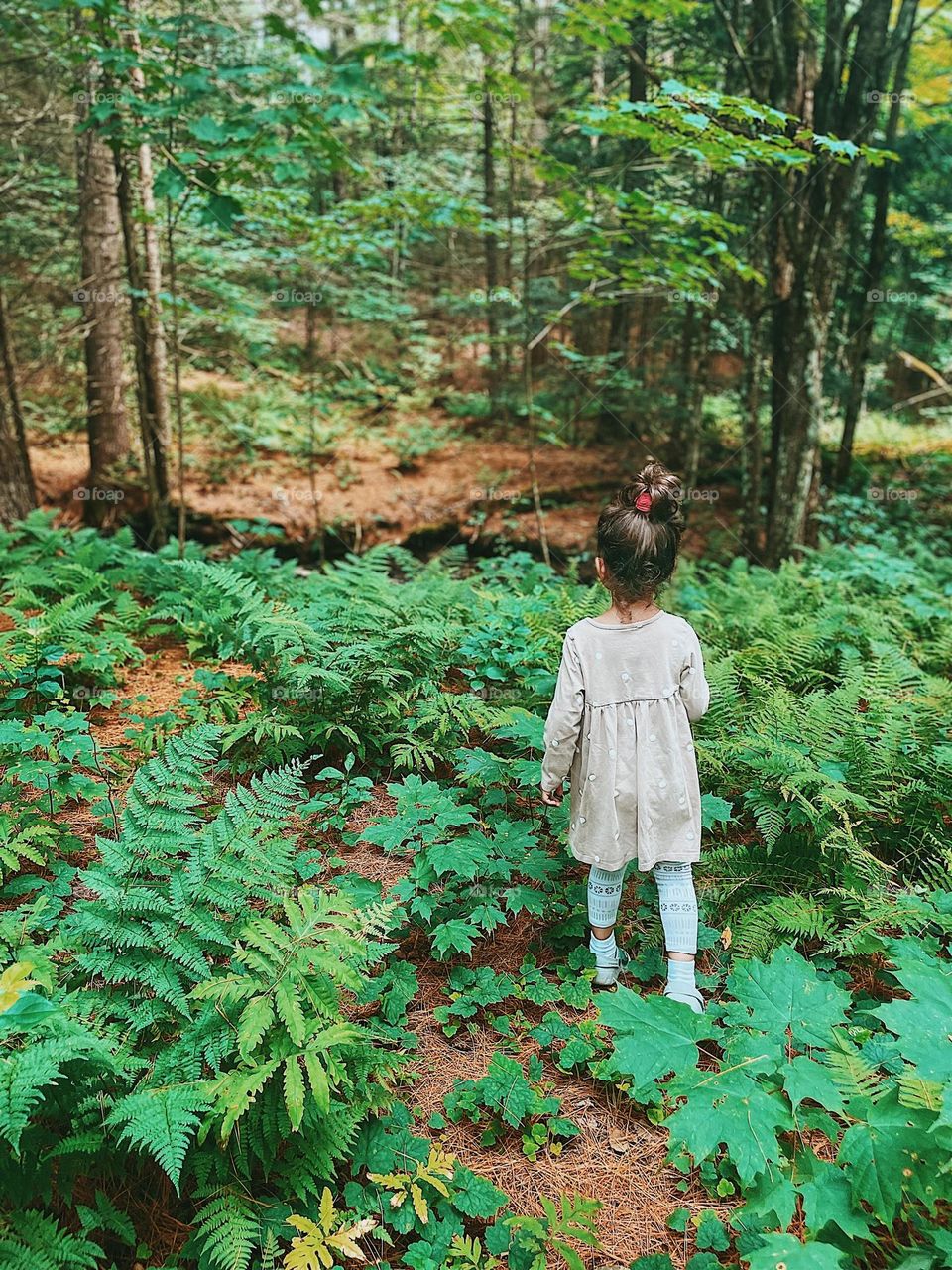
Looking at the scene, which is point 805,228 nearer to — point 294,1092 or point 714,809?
point 714,809

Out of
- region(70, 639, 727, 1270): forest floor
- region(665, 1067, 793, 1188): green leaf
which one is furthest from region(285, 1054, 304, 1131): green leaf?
region(665, 1067, 793, 1188): green leaf

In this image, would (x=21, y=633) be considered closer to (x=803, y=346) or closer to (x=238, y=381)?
(x=803, y=346)

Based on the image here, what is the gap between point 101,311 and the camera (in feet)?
27.1

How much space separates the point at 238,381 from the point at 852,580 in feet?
32.2

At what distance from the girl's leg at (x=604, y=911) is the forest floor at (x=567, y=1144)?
0.24 meters

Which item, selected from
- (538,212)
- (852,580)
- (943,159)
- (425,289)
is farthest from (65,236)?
(943,159)

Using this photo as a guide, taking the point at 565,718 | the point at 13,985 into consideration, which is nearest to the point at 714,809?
the point at 565,718

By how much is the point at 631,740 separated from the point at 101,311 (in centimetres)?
838

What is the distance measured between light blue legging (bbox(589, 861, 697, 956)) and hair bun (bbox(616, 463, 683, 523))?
4.29ft

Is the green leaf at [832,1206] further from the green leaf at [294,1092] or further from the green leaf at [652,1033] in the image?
the green leaf at [294,1092]

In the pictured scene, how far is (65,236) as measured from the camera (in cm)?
914

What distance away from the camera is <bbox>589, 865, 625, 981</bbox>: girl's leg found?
2766 millimetres

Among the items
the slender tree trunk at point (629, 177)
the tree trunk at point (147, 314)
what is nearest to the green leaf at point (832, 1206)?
the tree trunk at point (147, 314)

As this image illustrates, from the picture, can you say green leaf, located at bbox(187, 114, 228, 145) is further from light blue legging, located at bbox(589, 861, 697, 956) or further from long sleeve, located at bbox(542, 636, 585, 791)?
light blue legging, located at bbox(589, 861, 697, 956)
